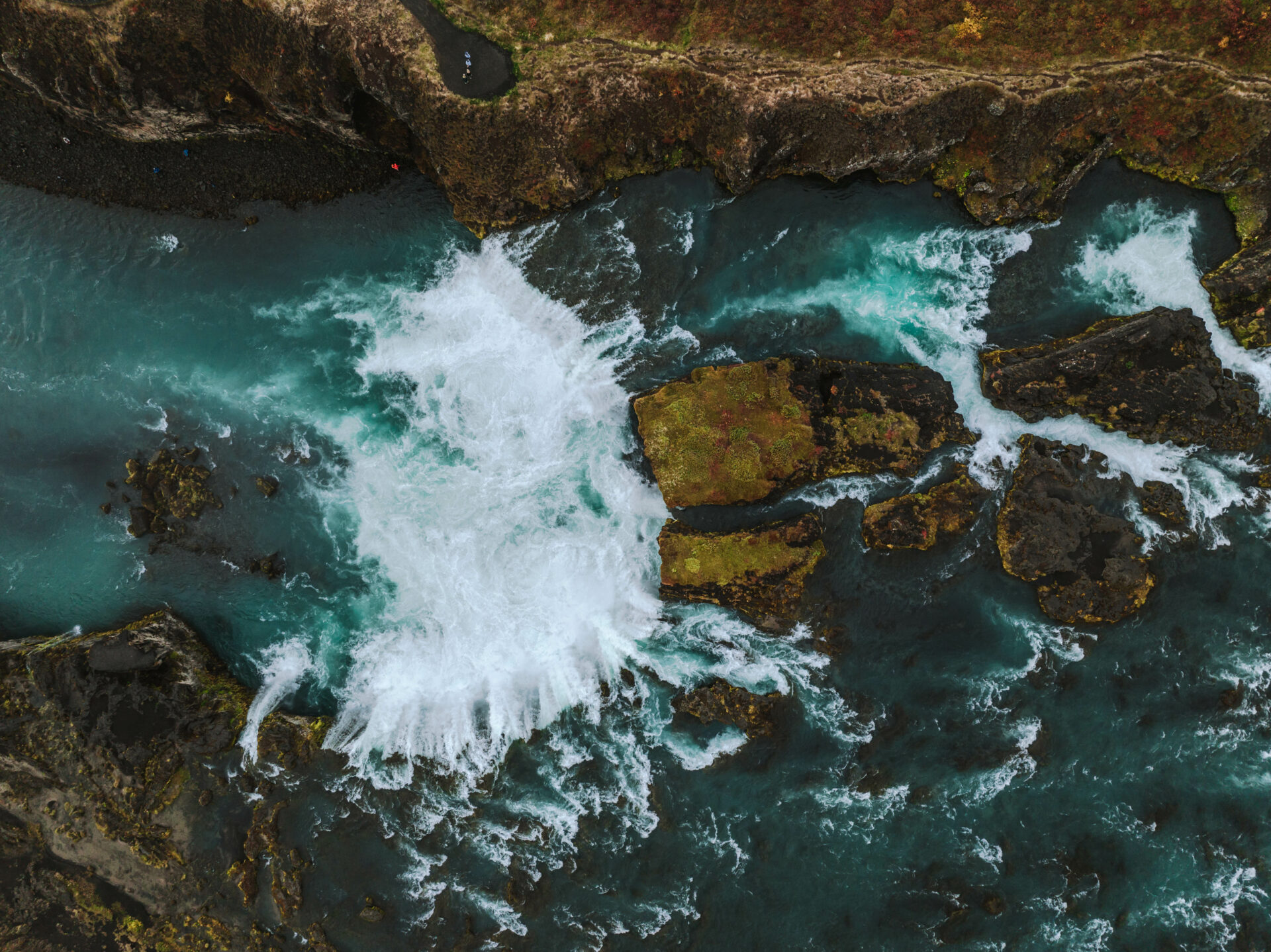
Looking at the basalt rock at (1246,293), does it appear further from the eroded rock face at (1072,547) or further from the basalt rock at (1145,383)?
the eroded rock face at (1072,547)

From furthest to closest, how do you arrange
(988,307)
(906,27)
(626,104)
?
1. (988,307)
2. (626,104)
3. (906,27)

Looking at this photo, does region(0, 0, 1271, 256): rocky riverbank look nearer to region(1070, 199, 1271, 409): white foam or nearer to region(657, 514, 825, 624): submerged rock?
region(1070, 199, 1271, 409): white foam

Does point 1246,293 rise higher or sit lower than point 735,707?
higher

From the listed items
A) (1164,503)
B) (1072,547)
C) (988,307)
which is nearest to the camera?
(1072,547)

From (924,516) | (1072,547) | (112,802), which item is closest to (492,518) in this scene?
(924,516)

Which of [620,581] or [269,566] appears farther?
[269,566]

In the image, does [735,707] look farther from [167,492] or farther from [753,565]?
[167,492]

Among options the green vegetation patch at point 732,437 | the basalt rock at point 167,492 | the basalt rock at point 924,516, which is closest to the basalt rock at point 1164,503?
the basalt rock at point 924,516
